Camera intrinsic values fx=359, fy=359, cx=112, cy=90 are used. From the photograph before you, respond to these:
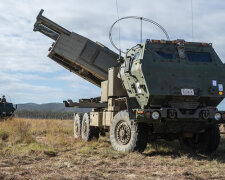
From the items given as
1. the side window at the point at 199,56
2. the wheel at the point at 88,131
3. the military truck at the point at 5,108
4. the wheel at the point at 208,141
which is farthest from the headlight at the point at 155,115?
the military truck at the point at 5,108

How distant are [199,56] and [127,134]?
2544 millimetres

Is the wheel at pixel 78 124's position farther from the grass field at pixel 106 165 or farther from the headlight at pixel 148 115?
the headlight at pixel 148 115

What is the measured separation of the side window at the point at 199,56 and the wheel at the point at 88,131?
4.34 metres

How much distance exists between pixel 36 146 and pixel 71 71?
372 cm

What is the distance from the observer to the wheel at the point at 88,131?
11.4m

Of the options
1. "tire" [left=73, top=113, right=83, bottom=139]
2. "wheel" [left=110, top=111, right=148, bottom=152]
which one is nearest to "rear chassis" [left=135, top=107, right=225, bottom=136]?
"wheel" [left=110, top=111, right=148, bottom=152]

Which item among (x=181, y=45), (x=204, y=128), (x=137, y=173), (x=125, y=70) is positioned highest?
(x=181, y=45)

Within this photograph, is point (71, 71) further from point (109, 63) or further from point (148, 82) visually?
point (148, 82)

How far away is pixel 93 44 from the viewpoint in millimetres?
11289

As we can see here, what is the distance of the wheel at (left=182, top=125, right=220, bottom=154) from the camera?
331 inches

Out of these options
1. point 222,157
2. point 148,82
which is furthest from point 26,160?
point 222,157

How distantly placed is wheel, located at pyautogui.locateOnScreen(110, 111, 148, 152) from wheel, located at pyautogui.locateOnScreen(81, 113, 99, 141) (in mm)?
2833

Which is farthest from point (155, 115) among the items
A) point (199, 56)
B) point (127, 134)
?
point (199, 56)

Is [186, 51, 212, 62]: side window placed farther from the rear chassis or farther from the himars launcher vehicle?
the rear chassis
